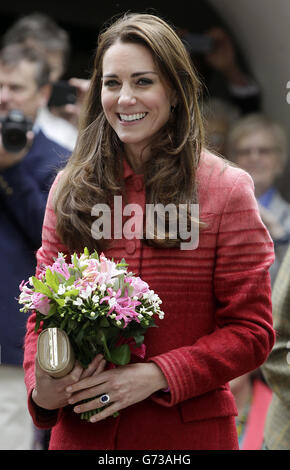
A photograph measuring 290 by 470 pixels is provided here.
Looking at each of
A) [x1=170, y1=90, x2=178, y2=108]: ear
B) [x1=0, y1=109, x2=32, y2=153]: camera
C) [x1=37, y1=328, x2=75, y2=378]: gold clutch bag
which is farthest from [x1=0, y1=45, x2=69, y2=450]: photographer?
[x1=37, y1=328, x2=75, y2=378]: gold clutch bag

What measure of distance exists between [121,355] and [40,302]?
0.78 ft

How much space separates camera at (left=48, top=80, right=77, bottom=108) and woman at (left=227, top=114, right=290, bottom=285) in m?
1.25

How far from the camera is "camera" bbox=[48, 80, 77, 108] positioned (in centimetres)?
388

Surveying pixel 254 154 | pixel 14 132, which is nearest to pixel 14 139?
pixel 14 132

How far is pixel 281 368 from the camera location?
111 inches

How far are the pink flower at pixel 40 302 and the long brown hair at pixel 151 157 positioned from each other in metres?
0.29

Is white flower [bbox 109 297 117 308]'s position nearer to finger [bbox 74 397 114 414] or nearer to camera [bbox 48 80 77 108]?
finger [bbox 74 397 114 414]

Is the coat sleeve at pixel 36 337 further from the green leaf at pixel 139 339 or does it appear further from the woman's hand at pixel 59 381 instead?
the green leaf at pixel 139 339

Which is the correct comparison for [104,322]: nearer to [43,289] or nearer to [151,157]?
[43,289]

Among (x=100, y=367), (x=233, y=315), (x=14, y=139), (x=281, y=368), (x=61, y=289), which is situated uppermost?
(x=14, y=139)

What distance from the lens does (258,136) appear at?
4.86 m
